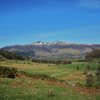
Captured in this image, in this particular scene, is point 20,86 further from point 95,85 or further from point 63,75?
point 63,75

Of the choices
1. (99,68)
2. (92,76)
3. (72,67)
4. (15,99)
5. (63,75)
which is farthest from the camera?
(72,67)

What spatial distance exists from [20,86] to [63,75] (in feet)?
108

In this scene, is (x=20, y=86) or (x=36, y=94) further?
(x=20, y=86)

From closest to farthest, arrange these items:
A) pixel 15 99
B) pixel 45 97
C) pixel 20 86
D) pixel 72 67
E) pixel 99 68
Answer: pixel 15 99, pixel 45 97, pixel 20 86, pixel 99 68, pixel 72 67

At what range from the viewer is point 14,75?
33.0 metres

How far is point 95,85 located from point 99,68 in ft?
38.8

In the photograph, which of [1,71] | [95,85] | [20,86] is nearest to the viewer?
[20,86]

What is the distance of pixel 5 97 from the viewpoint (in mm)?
20953

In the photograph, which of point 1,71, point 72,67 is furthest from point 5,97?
point 72,67

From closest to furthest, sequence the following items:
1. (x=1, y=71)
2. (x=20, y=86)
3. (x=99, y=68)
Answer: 1. (x=20, y=86)
2. (x=1, y=71)
3. (x=99, y=68)

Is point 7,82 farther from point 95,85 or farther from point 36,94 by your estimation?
point 95,85

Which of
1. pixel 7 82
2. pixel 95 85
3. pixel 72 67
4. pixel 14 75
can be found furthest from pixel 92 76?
pixel 72 67

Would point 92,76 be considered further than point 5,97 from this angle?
Yes

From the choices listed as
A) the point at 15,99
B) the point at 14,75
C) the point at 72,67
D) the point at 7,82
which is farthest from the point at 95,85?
the point at 72,67
